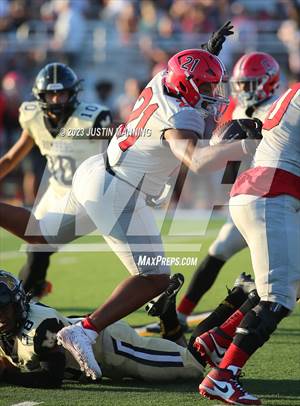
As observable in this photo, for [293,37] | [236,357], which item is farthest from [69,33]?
[236,357]

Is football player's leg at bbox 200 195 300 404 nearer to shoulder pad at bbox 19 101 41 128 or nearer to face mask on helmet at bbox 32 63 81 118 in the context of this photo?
face mask on helmet at bbox 32 63 81 118

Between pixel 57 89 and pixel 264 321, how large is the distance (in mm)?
2836

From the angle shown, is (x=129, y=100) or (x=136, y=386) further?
(x=129, y=100)

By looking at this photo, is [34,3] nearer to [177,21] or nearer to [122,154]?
[177,21]

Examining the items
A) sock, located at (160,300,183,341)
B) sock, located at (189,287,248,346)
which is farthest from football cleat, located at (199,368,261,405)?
sock, located at (160,300,183,341)

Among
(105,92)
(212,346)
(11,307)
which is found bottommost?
(105,92)

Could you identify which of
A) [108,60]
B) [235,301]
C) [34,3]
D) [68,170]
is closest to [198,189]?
[108,60]

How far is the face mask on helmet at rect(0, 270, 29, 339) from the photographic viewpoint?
13.5ft

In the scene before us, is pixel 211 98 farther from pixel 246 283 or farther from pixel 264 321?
pixel 264 321

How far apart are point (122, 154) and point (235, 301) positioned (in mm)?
951

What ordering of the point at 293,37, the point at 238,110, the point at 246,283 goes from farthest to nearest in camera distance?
the point at 293,37
the point at 238,110
the point at 246,283

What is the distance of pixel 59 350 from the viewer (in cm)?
418

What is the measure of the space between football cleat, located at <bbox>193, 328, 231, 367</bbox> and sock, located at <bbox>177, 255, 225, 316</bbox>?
1.40 m

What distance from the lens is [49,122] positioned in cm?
631
